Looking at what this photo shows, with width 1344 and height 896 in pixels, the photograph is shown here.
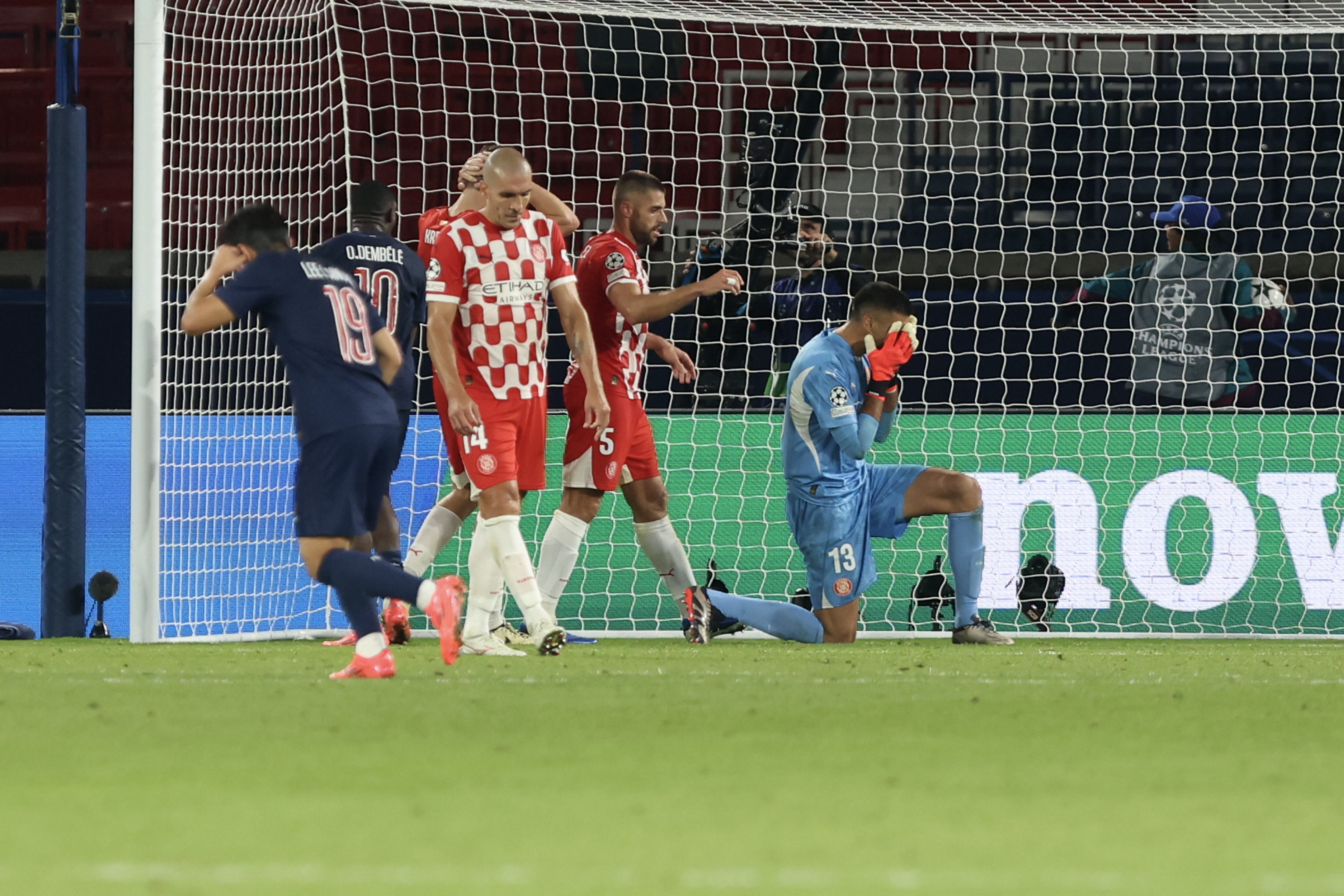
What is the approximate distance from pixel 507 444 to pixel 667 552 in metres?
1.34

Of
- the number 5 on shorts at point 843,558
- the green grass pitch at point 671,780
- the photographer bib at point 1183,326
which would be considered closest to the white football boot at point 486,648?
the green grass pitch at point 671,780

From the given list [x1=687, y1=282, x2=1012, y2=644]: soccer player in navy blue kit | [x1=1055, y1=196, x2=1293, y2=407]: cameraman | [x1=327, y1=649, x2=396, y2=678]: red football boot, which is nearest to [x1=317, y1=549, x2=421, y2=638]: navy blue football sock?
[x1=327, y1=649, x2=396, y2=678]: red football boot

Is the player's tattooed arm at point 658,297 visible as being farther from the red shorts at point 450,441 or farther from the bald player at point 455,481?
the red shorts at point 450,441

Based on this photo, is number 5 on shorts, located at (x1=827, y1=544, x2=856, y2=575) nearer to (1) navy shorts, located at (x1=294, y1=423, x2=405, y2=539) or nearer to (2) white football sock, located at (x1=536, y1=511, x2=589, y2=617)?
(2) white football sock, located at (x1=536, y1=511, x2=589, y2=617)

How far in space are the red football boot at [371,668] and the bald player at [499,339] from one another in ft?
3.01

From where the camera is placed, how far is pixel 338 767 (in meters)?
3.99

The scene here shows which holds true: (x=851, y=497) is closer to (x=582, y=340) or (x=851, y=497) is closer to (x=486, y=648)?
(x=582, y=340)

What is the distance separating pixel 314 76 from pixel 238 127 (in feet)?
4.50

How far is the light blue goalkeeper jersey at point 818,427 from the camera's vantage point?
8078 mm

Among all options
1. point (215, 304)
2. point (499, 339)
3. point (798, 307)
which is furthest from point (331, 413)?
point (798, 307)

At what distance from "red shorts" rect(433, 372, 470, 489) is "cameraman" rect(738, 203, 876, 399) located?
3167mm

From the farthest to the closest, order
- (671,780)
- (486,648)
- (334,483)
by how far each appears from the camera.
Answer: (486,648) → (334,483) → (671,780)

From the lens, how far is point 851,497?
321 inches

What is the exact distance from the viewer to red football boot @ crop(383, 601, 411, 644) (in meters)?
7.93
